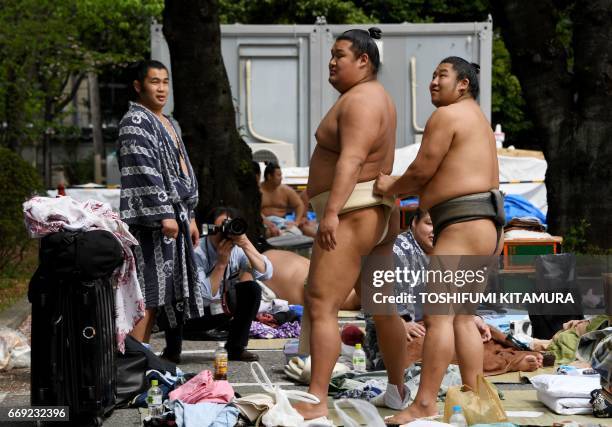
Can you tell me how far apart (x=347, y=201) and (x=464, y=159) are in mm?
633

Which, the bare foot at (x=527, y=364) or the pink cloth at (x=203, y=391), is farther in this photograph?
the bare foot at (x=527, y=364)

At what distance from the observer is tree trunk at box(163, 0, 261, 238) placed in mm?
12289

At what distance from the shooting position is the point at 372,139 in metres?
6.38

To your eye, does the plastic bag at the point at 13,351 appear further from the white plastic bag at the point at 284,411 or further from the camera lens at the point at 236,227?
the white plastic bag at the point at 284,411

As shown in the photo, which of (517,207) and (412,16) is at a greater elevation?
(412,16)

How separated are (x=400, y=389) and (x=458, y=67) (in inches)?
68.8

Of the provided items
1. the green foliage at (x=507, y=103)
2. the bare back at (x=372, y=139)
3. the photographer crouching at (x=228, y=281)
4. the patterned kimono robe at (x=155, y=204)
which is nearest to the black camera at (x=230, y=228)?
the photographer crouching at (x=228, y=281)

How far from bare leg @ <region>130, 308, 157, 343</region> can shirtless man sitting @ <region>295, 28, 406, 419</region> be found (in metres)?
1.61

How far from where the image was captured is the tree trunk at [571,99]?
1164 cm

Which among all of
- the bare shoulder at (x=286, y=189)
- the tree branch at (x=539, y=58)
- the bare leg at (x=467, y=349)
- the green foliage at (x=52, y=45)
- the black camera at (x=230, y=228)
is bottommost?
the bare leg at (x=467, y=349)

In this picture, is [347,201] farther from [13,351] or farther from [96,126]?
Result: [96,126]

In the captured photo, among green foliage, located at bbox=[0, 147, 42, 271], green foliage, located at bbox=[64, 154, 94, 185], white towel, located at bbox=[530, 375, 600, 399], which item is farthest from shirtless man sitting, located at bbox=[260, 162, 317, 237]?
green foliage, located at bbox=[64, 154, 94, 185]

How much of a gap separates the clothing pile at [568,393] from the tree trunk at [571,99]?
4808mm

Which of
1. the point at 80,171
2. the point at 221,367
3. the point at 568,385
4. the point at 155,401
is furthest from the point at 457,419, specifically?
the point at 80,171
